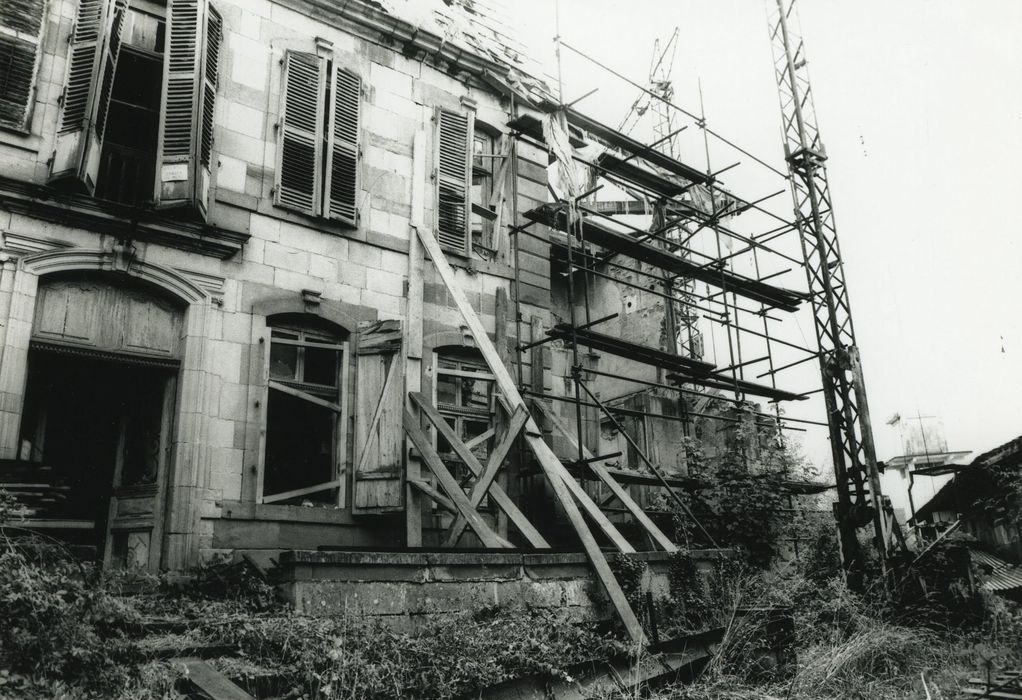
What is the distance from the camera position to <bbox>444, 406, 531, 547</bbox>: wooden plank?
28.0ft

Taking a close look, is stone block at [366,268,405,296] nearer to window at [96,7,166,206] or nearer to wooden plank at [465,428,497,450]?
wooden plank at [465,428,497,450]

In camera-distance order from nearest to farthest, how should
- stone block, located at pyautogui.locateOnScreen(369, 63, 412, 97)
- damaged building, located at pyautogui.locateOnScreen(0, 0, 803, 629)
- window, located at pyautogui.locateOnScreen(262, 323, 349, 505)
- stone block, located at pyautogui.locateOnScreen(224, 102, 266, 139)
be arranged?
damaged building, located at pyautogui.locateOnScreen(0, 0, 803, 629)
window, located at pyautogui.locateOnScreen(262, 323, 349, 505)
stone block, located at pyautogui.locateOnScreen(224, 102, 266, 139)
stone block, located at pyautogui.locateOnScreen(369, 63, 412, 97)

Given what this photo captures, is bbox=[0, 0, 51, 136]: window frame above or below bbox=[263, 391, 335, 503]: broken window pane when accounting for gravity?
above

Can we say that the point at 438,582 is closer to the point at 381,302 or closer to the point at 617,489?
the point at 617,489

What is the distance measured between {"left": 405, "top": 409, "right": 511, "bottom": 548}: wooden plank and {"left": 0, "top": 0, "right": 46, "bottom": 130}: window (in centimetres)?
498

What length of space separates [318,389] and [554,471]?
2948 mm

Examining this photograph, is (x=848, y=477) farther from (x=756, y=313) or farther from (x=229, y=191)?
(x=229, y=191)

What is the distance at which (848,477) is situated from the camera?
527 inches

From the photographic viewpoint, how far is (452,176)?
11328 mm

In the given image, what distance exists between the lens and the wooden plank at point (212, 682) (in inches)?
189

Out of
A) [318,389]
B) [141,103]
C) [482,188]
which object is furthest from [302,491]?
A: [482,188]

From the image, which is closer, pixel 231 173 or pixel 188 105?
pixel 188 105

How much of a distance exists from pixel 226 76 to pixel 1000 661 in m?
11.5

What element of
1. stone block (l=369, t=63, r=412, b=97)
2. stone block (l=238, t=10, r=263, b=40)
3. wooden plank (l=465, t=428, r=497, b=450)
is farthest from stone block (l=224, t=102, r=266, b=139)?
wooden plank (l=465, t=428, r=497, b=450)
